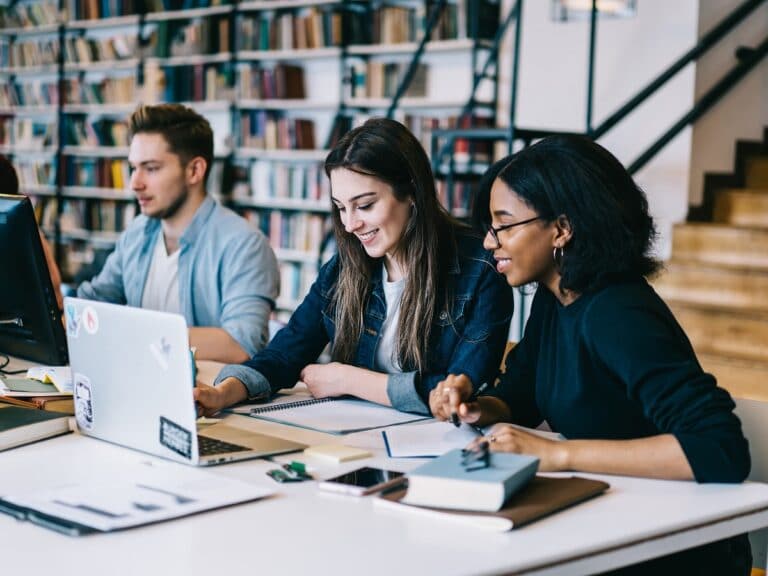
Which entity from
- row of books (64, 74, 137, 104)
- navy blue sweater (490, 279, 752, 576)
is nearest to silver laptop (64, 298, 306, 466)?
navy blue sweater (490, 279, 752, 576)

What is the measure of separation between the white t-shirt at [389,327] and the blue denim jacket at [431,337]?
0.01 m

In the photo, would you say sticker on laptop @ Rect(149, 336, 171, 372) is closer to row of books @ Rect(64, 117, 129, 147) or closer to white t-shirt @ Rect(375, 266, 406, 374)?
white t-shirt @ Rect(375, 266, 406, 374)

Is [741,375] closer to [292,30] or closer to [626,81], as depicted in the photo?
[626,81]

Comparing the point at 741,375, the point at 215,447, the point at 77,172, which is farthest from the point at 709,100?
the point at 77,172

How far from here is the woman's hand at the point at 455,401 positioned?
1689 millimetres

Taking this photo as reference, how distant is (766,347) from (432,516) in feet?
10.6

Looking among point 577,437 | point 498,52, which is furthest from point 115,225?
point 577,437

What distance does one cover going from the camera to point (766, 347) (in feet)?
Result: 13.6

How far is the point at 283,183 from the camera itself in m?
6.30

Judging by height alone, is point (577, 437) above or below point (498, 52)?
below

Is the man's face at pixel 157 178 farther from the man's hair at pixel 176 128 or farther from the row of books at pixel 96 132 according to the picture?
the row of books at pixel 96 132

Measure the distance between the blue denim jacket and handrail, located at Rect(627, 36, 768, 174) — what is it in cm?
255

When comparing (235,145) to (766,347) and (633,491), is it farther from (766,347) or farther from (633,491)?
(633,491)

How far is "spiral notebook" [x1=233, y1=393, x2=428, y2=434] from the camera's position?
70.7 inches
